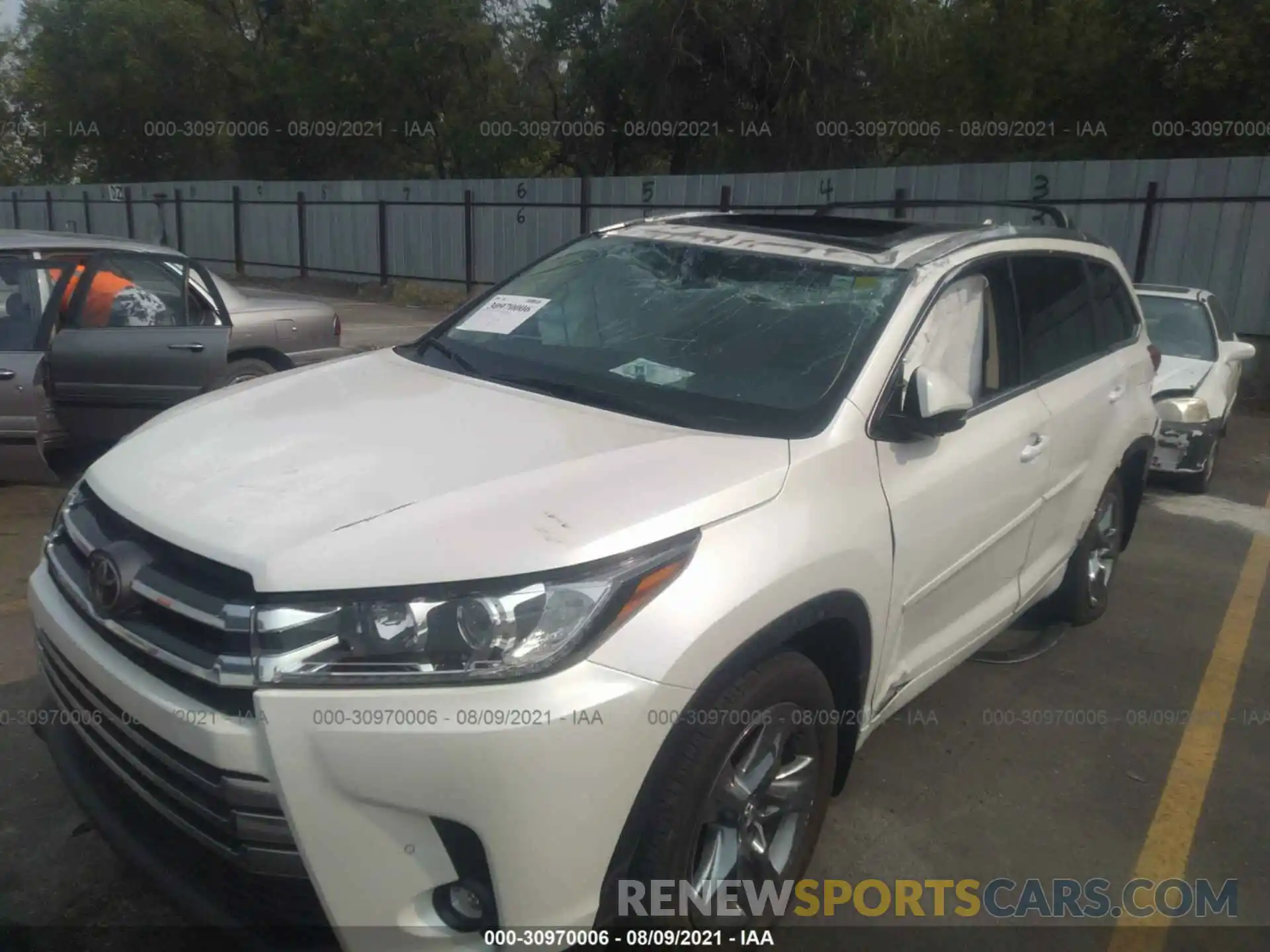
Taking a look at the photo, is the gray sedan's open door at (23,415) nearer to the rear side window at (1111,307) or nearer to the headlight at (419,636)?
the headlight at (419,636)

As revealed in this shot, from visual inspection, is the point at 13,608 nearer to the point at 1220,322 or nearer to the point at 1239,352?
the point at 1239,352

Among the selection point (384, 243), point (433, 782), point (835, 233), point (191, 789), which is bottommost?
point (384, 243)

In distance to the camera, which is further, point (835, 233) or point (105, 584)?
point (835, 233)

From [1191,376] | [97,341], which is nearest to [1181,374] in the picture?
[1191,376]

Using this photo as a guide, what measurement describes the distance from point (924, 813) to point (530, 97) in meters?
30.7

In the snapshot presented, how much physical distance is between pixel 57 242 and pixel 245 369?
51.8 inches

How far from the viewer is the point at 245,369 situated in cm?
697

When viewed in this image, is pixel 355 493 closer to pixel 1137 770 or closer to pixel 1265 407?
pixel 1137 770


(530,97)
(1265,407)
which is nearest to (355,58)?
(530,97)

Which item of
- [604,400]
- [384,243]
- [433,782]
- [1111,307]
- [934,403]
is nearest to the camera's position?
[433,782]

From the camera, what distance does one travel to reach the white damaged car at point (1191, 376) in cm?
713

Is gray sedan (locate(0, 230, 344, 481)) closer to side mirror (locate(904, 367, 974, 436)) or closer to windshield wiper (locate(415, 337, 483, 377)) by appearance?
windshield wiper (locate(415, 337, 483, 377))

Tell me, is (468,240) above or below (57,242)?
below

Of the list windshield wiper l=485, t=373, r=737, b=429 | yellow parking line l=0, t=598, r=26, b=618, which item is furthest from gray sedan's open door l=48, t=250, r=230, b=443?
windshield wiper l=485, t=373, r=737, b=429
